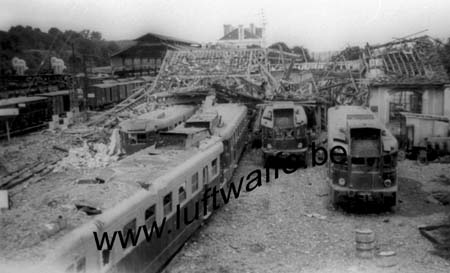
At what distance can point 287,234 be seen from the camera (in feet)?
41.7

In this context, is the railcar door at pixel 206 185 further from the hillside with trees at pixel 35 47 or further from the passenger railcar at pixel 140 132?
the hillside with trees at pixel 35 47

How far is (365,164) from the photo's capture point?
13.7 meters

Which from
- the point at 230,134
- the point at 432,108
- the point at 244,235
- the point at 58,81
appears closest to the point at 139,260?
the point at 244,235

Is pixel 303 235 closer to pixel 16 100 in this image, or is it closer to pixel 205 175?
pixel 205 175

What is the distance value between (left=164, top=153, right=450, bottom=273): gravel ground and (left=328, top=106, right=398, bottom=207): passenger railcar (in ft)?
2.50

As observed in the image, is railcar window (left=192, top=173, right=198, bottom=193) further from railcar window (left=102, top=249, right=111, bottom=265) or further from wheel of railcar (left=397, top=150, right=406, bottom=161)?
wheel of railcar (left=397, top=150, right=406, bottom=161)

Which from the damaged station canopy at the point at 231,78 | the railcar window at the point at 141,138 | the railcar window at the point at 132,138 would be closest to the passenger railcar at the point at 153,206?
the railcar window at the point at 141,138

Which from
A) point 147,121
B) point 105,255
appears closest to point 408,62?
point 147,121

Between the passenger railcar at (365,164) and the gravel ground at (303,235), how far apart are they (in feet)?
2.50

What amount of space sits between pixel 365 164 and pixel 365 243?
129 inches

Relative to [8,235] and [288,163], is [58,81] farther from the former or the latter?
[8,235]

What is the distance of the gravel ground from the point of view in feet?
35.4

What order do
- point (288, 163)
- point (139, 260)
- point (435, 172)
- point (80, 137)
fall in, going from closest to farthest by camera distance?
point (139, 260) < point (435, 172) < point (288, 163) < point (80, 137)

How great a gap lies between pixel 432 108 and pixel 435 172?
6.06m
